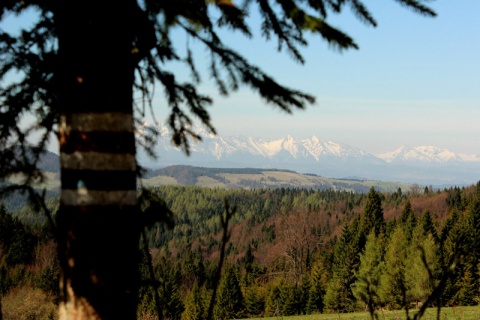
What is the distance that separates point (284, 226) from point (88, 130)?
241 ft

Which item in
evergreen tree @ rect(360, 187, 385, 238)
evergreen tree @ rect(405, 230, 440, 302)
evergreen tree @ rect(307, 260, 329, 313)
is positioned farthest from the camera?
evergreen tree @ rect(360, 187, 385, 238)

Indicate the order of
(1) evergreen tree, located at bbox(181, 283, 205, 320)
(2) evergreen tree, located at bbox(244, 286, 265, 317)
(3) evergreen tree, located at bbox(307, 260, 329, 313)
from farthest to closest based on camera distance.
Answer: (2) evergreen tree, located at bbox(244, 286, 265, 317) < (3) evergreen tree, located at bbox(307, 260, 329, 313) < (1) evergreen tree, located at bbox(181, 283, 205, 320)

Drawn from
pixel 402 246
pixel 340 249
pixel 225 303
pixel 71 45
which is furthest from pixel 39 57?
pixel 340 249

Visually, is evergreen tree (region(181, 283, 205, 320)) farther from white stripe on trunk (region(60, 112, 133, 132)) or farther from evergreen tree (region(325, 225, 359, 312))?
white stripe on trunk (region(60, 112, 133, 132))

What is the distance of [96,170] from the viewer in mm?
2377

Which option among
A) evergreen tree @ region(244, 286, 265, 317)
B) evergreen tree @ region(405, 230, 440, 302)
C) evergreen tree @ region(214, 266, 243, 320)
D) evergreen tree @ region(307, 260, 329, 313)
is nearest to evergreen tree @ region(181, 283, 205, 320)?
evergreen tree @ region(214, 266, 243, 320)

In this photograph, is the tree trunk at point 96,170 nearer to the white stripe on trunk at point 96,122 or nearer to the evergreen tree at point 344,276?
the white stripe on trunk at point 96,122

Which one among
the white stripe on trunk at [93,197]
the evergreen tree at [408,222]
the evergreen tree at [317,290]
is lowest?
the evergreen tree at [317,290]

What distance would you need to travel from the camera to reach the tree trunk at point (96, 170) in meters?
2.35

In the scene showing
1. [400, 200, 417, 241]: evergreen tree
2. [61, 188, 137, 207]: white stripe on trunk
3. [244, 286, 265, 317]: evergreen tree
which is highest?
[61, 188, 137, 207]: white stripe on trunk

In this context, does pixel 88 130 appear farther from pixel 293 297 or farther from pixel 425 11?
pixel 293 297

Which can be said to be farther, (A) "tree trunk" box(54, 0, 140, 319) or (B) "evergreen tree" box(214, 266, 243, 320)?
(B) "evergreen tree" box(214, 266, 243, 320)

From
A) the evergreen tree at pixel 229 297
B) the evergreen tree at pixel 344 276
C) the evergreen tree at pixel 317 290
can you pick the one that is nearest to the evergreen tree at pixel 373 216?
the evergreen tree at pixel 344 276

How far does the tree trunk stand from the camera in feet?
7.70
